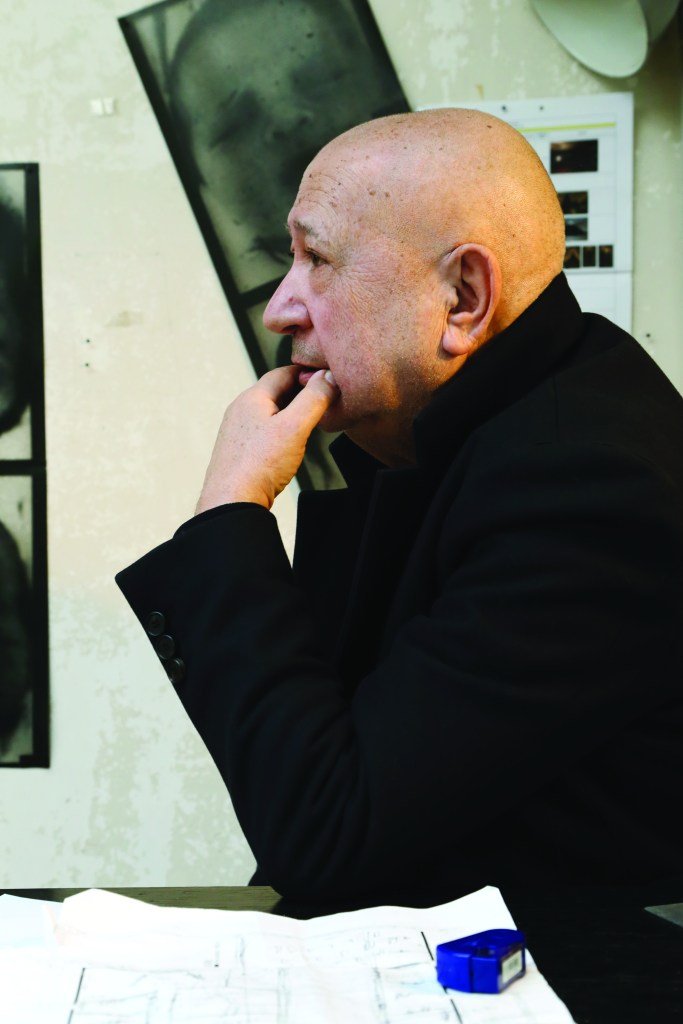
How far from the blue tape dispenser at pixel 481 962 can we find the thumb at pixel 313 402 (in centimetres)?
63

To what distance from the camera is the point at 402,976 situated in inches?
23.8

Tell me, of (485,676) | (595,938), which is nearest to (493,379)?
(485,676)

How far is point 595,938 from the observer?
0.67 meters

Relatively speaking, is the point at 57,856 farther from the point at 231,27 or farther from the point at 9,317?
the point at 231,27

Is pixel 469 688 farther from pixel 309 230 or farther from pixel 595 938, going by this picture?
pixel 309 230

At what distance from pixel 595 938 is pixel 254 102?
5.55 feet

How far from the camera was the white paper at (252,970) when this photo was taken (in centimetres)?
55

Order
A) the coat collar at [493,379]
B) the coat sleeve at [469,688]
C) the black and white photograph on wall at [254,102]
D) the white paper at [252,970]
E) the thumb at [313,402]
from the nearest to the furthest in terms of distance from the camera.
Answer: the white paper at [252,970] < the coat sleeve at [469,688] < the coat collar at [493,379] < the thumb at [313,402] < the black and white photograph on wall at [254,102]

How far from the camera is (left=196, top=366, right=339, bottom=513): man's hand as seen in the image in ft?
3.47

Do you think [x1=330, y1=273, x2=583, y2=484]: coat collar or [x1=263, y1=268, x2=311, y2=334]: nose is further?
[x1=263, y1=268, x2=311, y2=334]: nose

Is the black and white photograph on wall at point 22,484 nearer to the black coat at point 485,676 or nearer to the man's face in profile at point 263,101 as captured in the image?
the man's face in profile at point 263,101

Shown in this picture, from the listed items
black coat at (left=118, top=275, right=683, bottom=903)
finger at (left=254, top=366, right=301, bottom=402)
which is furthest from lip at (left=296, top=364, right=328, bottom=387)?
black coat at (left=118, top=275, right=683, bottom=903)

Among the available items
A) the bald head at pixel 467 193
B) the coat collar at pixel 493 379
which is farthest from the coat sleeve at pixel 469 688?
the bald head at pixel 467 193

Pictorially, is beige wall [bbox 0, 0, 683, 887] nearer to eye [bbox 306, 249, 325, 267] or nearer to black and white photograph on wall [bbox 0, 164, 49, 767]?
black and white photograph on wall [bbox 0, 164, 49, 767]
